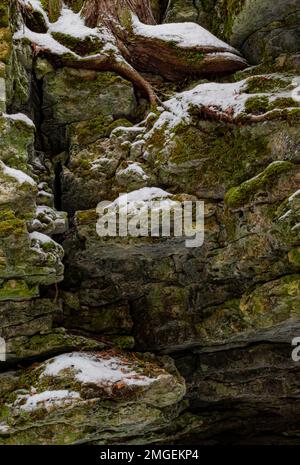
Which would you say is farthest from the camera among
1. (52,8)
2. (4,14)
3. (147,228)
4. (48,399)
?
(52,8)

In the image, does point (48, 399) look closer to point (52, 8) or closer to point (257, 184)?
point (257, 184)

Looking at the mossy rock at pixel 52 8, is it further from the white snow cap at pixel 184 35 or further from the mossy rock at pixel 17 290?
the mossy rock at pixel 17 290

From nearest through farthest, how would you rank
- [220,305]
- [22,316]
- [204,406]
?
[22,316] → [220,305] → [204,406]

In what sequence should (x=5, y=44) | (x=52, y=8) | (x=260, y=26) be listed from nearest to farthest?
(x=5, y=44) < (x=260, y=26) < (x=52, y=8)

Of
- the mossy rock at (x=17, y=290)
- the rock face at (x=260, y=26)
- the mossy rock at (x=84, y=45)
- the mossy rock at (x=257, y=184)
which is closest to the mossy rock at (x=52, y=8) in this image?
the mossy rock at (x=84, y=45)

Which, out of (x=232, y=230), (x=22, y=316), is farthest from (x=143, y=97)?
(x=22, y=316)

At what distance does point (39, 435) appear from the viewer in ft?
21.2

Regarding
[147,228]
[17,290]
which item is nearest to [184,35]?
[147,228]

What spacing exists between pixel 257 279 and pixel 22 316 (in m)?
4.14

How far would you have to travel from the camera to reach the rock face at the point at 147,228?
672cm

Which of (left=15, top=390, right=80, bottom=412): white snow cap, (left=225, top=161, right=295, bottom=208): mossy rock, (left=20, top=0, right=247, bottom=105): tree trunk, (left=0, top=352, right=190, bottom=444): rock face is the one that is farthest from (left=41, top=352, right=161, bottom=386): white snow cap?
(left=20, top=0, right=247, bottom=105): tree trunk

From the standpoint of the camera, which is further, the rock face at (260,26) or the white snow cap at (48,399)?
the rock face at (260,26)

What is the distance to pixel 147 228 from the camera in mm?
7219

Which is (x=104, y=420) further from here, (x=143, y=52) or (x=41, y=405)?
(x=143, y=52)
